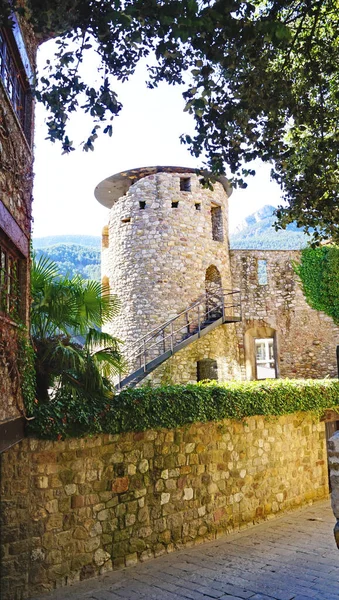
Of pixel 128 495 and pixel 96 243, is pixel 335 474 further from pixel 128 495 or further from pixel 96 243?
pixel 96 243

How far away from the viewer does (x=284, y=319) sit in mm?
19703

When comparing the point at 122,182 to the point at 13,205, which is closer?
the point at 13,205

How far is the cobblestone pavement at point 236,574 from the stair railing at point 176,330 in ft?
27.7

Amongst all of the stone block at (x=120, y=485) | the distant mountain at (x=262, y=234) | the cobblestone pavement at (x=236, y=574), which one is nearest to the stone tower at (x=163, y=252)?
the cobblestone pavement at (x=236, y=574)

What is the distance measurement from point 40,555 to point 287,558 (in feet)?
10.8

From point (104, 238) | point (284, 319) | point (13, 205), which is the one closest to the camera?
point (13, 205)

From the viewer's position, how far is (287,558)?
7020 millimetres

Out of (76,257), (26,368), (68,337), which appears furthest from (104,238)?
(76,257)

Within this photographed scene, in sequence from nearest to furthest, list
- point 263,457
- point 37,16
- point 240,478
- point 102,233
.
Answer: point 37,16, point 240,478, point 263,457, point 102,233

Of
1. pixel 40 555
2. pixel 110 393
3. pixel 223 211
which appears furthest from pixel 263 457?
pixel 223 211

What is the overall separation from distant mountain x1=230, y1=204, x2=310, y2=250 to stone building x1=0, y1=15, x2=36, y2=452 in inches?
2358

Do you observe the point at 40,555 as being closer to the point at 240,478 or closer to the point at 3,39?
the point at 240,478

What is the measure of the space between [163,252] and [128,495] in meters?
11.3

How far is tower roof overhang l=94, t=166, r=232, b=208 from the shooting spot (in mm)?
18203
